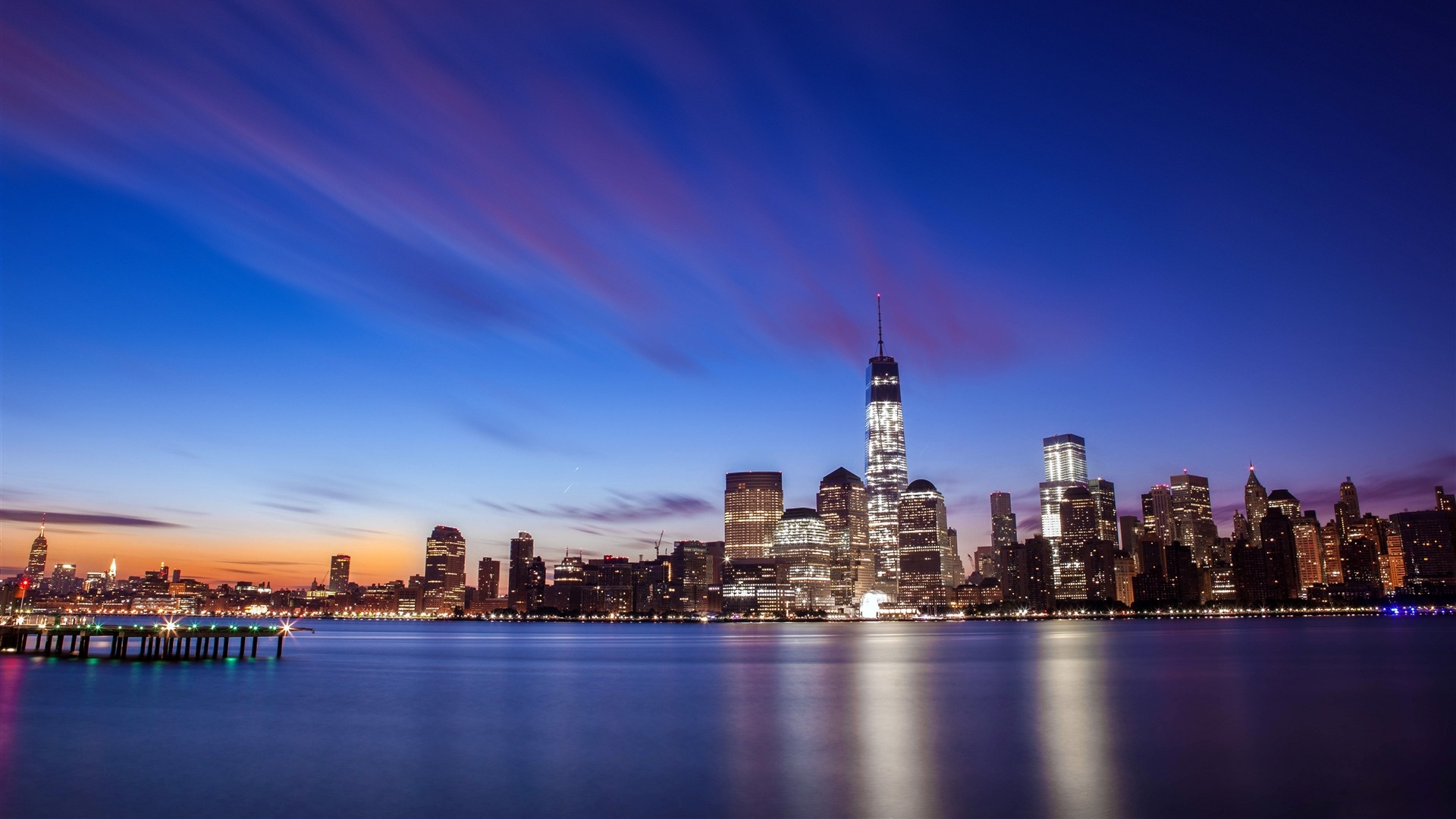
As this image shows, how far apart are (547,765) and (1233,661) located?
294ft

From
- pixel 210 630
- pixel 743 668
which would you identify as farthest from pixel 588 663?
pixel 210 630

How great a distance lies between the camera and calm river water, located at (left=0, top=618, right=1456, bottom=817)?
32.7 m

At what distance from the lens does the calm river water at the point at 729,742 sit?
3272 centimetres

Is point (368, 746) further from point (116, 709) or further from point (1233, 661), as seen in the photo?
point (1233, 661)

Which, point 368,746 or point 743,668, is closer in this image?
point 368,746

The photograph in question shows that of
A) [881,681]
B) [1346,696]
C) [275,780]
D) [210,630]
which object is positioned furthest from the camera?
[210,630]

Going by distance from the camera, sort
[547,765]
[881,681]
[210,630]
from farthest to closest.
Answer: [210,630]
[881,681]
[547,765]

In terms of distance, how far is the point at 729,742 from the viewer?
46.9 metres

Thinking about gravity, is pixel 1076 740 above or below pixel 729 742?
above

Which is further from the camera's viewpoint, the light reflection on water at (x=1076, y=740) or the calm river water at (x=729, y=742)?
the calm river water at (x=729, y=742)

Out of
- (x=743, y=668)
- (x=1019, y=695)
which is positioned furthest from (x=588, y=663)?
(x=1019, y=695)

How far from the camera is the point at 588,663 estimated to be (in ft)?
371

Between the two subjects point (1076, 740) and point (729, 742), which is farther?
point (729, 742)

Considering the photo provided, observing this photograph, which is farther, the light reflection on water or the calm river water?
the calm river water
